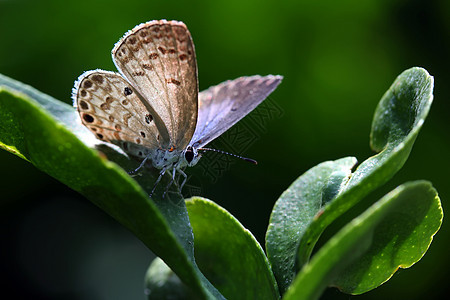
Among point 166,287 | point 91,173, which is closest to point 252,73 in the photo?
point 166,287

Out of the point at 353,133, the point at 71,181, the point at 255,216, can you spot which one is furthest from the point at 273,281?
the point at 353,133

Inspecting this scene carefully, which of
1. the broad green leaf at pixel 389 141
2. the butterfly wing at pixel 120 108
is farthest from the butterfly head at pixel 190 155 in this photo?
the broad green leaf at pixel 389 141

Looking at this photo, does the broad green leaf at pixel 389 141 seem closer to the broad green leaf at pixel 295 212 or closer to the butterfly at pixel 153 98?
the broad green leaf at pixel 295 212

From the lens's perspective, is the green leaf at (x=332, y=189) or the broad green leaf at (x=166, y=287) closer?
the green leaf at (x=332, y=189)

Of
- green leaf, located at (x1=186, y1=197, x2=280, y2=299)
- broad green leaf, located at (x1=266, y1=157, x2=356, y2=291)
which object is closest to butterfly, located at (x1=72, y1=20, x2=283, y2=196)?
green leaf, located at (x1=186, y1=197, x2=280, y2=299)

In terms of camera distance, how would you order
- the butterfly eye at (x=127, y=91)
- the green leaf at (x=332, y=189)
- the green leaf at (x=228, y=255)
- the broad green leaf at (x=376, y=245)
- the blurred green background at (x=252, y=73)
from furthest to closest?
1. the blurred green background at (x=252, y=73)
2. the butterfly eye at (x=127, y=91)
3. the green leaf at (x=228, y=255)
4. the green leaf at (x=332, y=189)
5. the broad green leaf at (x=376, y=245)
